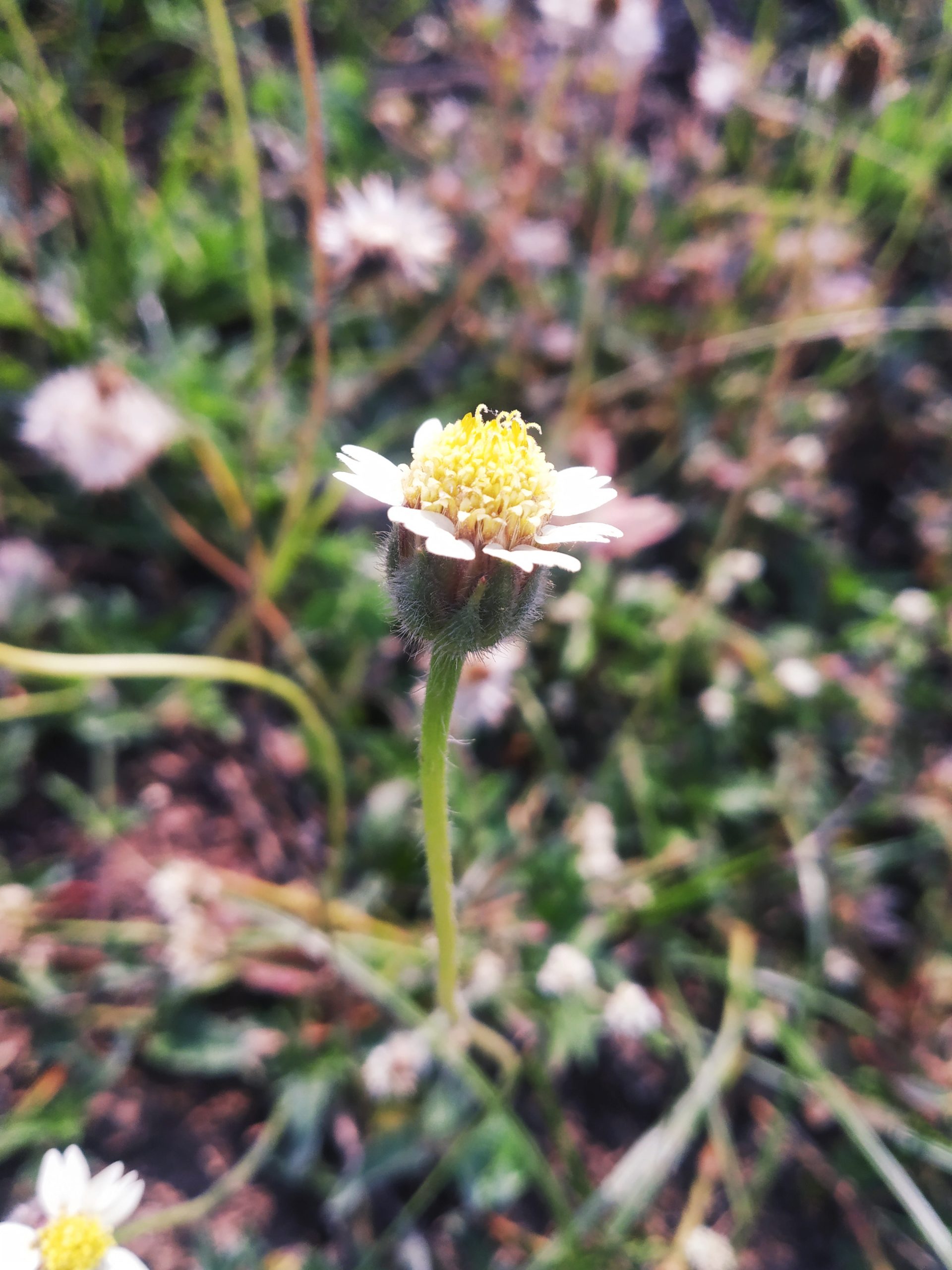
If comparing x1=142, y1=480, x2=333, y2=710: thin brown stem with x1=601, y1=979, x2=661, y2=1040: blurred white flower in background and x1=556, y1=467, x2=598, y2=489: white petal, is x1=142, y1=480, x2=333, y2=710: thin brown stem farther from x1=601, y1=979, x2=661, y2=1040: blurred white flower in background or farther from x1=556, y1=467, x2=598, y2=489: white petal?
x1=556, y1=467, x2=598, y2=489: white petal

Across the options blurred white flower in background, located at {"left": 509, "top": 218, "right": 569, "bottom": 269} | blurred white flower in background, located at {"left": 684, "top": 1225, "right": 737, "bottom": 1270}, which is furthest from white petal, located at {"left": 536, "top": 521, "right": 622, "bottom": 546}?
blurred white flower in background, located at {"left": 509, "top": 218, "right": 569, "bottom": 269}

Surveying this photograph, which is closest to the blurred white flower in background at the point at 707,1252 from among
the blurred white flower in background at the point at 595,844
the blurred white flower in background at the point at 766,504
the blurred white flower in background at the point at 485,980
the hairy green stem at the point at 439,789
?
the blurred white flower in background at the point at 485,980

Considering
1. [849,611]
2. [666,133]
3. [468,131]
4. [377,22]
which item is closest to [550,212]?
[468,131]

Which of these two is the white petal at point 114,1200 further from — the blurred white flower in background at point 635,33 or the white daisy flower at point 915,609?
the blurred white flower in background at point 635,33

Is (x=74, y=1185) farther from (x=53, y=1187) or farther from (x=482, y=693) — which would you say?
(x=482, y=693)

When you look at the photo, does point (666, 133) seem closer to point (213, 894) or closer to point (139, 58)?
point (139, 58)
